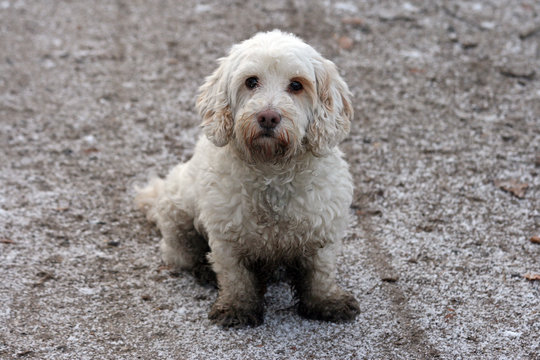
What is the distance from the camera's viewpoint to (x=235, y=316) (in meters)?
3.93

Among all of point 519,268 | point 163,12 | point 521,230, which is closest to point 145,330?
point 519,268

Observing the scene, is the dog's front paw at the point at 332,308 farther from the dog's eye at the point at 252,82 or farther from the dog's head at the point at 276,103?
the dog's eye at the point at 252,82

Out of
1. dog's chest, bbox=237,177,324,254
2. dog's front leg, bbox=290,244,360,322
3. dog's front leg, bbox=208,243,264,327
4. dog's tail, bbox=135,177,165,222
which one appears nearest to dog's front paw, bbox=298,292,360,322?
dog's front leg, bbox=290,244,360,322

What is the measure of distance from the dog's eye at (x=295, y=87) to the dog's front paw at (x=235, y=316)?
4.58 ft

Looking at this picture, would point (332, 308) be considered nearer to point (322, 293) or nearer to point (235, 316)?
→ point (322, 293)

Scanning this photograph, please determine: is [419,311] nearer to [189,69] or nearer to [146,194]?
[146,194]

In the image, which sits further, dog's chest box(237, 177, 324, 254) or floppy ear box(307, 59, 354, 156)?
dog's chest box(237, 177, 324, 254)

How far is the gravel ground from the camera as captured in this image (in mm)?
3875

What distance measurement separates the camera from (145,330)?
391 cm

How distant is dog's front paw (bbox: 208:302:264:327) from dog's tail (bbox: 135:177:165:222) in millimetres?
1249

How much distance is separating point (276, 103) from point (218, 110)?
43cm

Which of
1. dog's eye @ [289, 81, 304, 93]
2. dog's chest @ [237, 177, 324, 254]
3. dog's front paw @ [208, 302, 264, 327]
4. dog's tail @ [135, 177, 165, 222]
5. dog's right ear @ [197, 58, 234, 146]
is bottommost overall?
dog's front paw @ [208, 302, 264, 327]

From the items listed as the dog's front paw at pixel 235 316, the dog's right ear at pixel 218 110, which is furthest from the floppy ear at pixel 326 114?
the dog's front paw at pixel 235 316

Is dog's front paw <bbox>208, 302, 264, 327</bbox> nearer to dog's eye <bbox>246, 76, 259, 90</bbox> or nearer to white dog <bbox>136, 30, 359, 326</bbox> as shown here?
white dog <bbox>136, 30, 359, 326</bbox>
